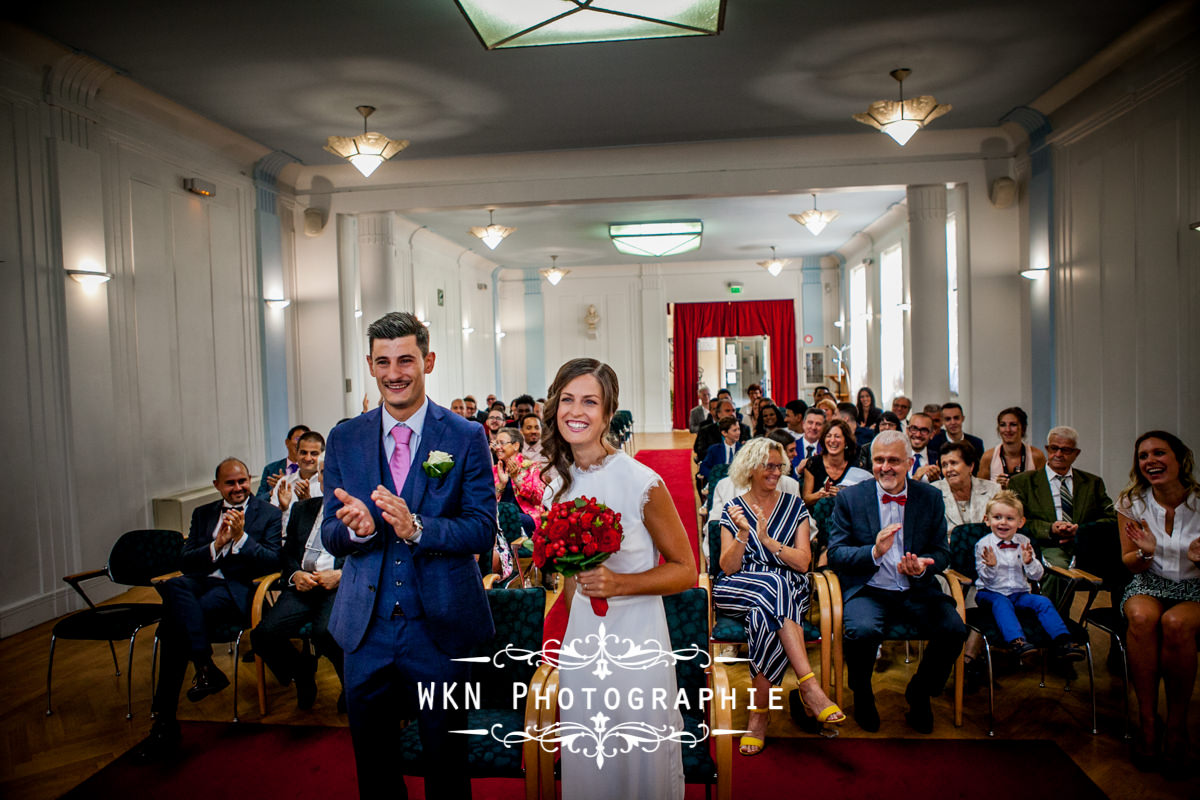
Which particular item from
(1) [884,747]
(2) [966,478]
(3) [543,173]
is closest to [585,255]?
(3) [543,173]

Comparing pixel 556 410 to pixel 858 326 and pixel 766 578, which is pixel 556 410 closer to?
pixel 766 578

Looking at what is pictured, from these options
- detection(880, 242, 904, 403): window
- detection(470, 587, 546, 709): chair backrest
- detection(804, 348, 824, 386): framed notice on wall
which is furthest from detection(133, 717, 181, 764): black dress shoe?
detection(804, 348, 824, 386): framed notice on wall

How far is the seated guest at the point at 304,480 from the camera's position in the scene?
5.09 meters

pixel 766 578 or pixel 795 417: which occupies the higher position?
pixel 795 417

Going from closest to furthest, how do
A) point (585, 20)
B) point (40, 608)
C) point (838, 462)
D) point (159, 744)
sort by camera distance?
point (159, 744)
point (585, 20)
point (838, 462)
point (40, 608)

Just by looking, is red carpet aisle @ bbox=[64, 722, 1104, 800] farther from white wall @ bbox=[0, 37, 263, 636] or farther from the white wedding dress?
white wall @ bbox=[0, 37, 263, 636]

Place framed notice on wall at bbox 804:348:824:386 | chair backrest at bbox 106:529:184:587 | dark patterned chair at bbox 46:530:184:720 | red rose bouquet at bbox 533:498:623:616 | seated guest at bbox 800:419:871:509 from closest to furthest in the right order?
red rose bouquet at bbox 533:498:623:616 < dark patterned chair at bbox 46:530:184:720 < chair backrest at bbox 106:529:184:587 < seated guest at bbox 800:419:871:509 < framed notice on wall at bbox 804:348:824:386

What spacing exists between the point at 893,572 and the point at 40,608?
19.9ft

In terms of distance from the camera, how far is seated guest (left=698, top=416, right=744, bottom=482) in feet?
24.9

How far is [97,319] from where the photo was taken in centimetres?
637

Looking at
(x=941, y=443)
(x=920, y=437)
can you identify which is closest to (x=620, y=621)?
(x=920, y=437)

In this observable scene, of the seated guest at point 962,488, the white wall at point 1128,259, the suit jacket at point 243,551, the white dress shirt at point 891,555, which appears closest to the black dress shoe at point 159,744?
the suit jacket at point 243,551

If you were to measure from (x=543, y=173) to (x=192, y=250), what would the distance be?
157 inches

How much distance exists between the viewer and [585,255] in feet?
57.6
